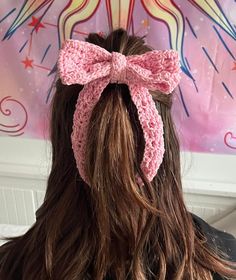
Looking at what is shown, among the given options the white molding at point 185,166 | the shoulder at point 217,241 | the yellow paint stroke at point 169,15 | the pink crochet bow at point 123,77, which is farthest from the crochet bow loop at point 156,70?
the white molding at point 185,166

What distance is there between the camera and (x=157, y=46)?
989 millimetres

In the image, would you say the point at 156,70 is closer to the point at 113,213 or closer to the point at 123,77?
the point at 123,77

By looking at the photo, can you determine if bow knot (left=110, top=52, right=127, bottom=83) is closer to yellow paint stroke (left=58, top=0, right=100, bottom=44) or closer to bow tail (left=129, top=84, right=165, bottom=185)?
bow tail (left=129, top=84, right=165, bottom=185)

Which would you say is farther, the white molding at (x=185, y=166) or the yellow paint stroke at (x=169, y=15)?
the white molding at (x=185, y=166)

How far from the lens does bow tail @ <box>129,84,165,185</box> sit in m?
0.52

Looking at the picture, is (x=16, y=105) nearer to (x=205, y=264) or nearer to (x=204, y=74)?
(x=204, y=74)

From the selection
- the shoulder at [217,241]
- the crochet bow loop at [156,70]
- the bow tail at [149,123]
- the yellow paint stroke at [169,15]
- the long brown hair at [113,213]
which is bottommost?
the shoulder at [217,241]

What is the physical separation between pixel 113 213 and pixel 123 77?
0.19 metres

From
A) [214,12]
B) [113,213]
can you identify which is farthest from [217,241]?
[214,12]

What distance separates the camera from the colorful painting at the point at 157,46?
3.11ft

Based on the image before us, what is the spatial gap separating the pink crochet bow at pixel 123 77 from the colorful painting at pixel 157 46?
461mm

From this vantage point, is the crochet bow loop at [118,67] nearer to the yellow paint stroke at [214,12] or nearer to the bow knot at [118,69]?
the bow knot at [118,69]

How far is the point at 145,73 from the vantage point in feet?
1.66

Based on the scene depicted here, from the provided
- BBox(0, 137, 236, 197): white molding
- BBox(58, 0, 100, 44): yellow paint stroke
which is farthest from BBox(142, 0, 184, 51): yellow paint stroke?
BBox(0, 137, 236, 197): white molding
